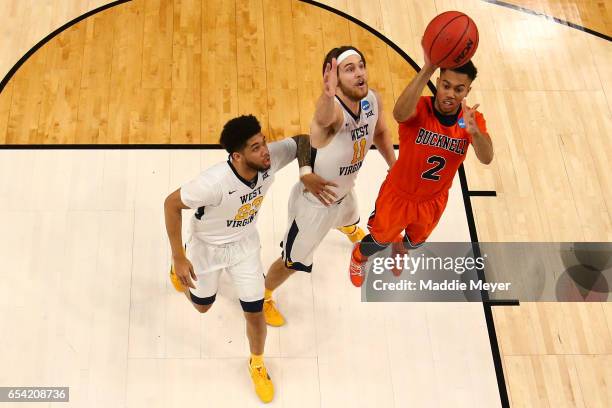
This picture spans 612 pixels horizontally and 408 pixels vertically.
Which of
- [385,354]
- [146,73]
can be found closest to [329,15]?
[146,73]

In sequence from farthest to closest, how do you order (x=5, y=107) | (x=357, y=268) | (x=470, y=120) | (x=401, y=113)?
(x=5, y=107), (x=357, y=268), (x=401, y=113), (x=470, y=120)

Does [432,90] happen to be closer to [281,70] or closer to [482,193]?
[482,193]

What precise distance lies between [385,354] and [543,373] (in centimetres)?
102

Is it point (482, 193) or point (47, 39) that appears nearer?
point (482, 193)

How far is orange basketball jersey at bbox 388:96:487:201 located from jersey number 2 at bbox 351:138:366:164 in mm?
218

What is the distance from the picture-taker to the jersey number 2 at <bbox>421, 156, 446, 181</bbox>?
13.1 ft

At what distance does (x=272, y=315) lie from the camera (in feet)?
15.3

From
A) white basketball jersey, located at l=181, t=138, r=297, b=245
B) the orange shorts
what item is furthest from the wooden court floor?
white basketball jersey, located at l=181, t=138, r=297, b=245

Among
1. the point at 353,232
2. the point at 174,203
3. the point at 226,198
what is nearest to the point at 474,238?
the point at 353,232

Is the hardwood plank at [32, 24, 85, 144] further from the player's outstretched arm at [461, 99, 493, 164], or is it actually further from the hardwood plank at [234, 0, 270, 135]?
the player's outstretched arm at [461, 99, 493, 164]

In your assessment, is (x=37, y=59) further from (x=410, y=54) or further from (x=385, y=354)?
(x=385, y=354)

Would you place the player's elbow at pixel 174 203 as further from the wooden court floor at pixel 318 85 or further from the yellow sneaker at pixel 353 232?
the wooden court floor at pixel 318 85

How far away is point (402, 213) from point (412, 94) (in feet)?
3.02

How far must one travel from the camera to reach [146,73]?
5.85m
